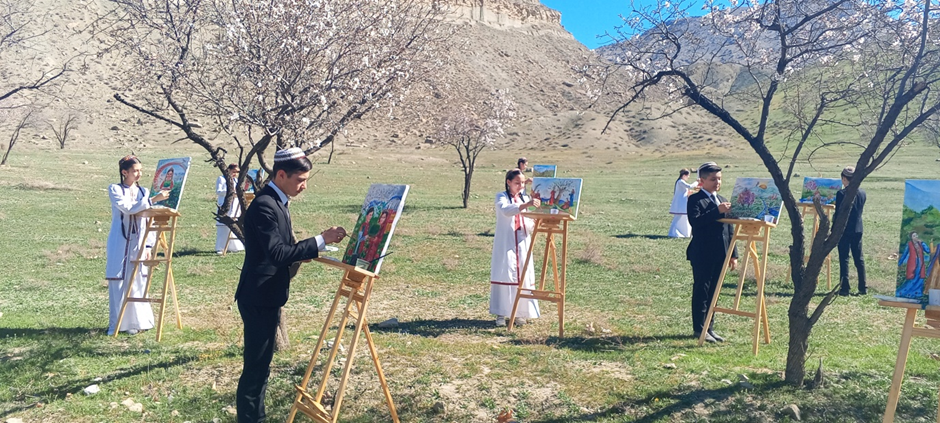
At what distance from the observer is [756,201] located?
8812mm

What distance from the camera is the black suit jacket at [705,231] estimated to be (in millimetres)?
8547

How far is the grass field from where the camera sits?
6230mm

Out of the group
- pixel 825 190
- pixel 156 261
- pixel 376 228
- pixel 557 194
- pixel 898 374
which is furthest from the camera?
pixel 825 190

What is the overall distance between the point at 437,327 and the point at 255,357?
447cm

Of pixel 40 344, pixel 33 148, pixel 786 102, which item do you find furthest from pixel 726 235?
pixel 33 148

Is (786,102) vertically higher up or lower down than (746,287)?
higher up

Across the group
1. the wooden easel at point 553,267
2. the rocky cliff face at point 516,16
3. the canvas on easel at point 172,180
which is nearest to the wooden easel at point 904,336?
the wooden easel at point 553,267

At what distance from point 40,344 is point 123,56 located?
3641mm

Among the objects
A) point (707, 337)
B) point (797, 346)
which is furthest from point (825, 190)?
point (797, 346)

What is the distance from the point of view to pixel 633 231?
20953 mm

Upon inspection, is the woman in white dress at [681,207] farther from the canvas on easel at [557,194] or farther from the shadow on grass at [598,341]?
the shadow on grass at [598,341]

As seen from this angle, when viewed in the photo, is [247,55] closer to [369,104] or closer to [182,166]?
[369,104]

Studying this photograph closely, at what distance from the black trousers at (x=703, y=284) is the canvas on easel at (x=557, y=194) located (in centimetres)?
200

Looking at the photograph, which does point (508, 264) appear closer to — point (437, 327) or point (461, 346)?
point (437, 327)
